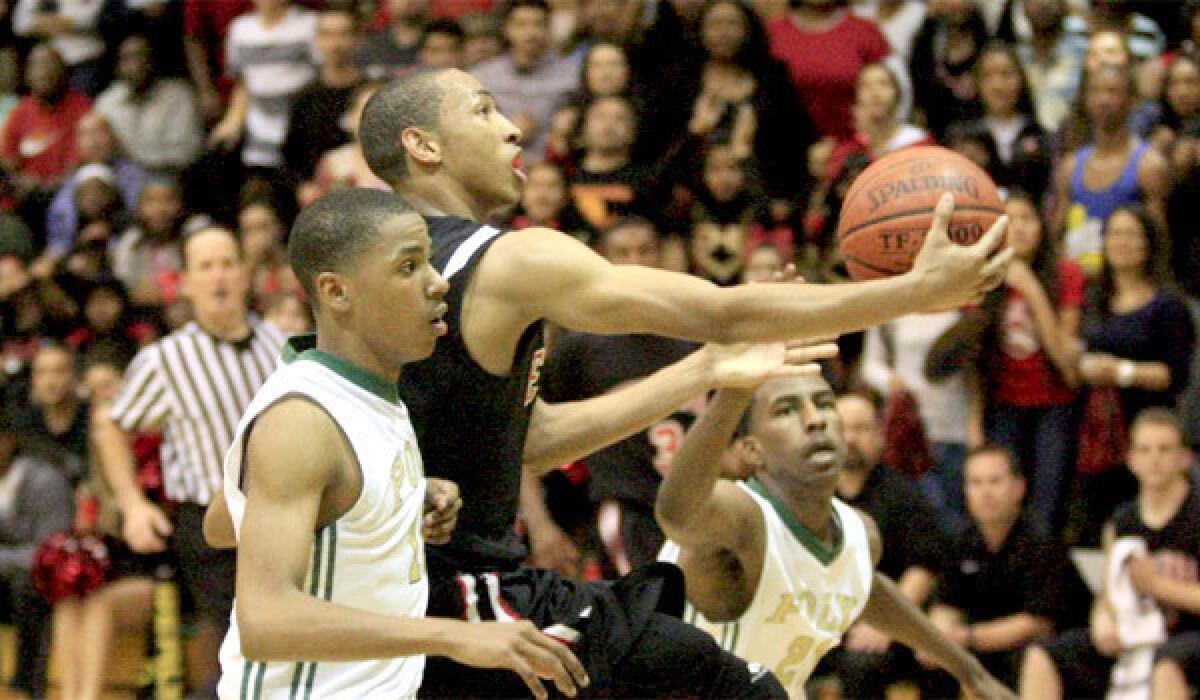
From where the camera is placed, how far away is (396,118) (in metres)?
4.33

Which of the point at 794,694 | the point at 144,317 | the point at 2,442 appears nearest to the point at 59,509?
the point at 2,442

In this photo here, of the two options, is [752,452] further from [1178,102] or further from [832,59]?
[832,59]

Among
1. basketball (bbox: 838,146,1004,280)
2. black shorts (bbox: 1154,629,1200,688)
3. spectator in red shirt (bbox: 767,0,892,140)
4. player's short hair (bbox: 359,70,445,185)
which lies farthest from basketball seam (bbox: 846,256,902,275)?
spectator in red shirt (bbox: 767,0,892,140)

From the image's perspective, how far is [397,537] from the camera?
12.0 ft

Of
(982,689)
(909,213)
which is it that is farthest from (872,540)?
(909,213)

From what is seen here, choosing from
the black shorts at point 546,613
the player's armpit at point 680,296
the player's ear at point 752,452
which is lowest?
the player's ear at point 752,452

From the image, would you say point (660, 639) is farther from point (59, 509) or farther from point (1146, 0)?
point (1146, 0)

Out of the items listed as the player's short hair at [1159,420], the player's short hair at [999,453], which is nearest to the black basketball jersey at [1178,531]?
the player's short hair at [1159,420]

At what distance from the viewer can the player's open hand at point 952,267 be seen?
3.64 meters

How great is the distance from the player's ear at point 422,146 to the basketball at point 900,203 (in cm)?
88

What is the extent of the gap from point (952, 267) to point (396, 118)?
1304mm

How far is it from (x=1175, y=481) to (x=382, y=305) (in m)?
4.13

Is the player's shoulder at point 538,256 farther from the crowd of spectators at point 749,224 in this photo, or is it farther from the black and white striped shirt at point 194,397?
the black and white striped shirt at point 194,397

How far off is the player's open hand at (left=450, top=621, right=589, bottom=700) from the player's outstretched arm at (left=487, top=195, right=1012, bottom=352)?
0.75 meters
